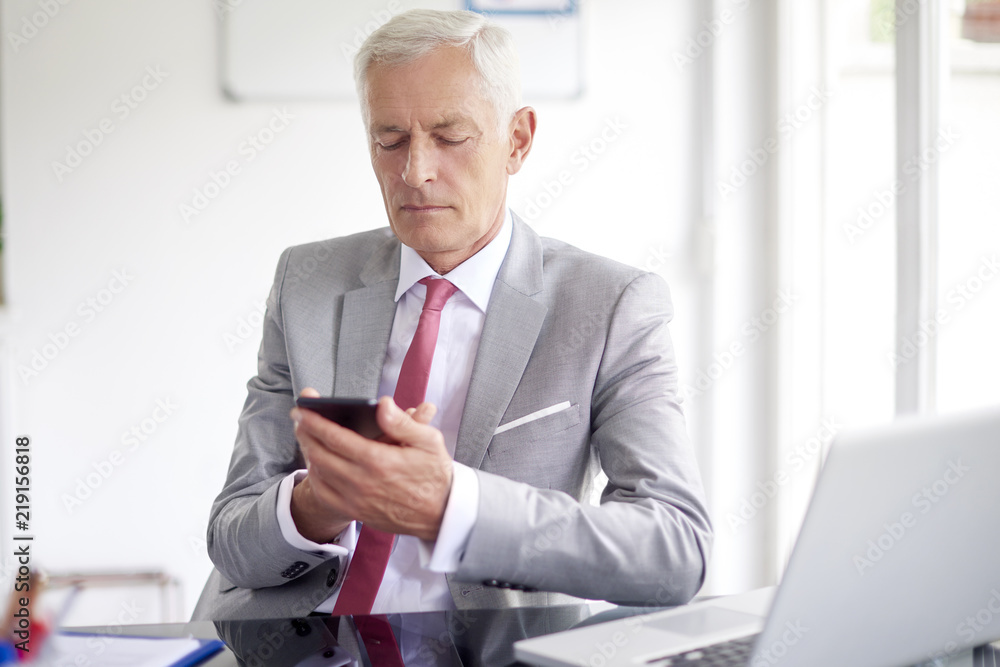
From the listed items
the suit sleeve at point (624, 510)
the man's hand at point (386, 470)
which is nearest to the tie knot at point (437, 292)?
the suit sleeve at point (624, 510)

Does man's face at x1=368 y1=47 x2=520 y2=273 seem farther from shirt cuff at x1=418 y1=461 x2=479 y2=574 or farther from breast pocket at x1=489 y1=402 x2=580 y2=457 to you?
shirt cuff at x1=418 y1=461 x2=479 y2=574

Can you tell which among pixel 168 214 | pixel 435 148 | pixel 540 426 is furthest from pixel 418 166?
pixel 168 214

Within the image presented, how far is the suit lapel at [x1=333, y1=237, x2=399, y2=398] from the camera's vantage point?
142 centimetres

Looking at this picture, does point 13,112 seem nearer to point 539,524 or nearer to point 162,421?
point 162,421

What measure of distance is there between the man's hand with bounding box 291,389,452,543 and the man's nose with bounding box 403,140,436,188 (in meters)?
0.46

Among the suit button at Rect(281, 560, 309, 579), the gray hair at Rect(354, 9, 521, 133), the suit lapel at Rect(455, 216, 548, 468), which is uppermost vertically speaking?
the gray hair at Rect(354, 9, 521, 133)

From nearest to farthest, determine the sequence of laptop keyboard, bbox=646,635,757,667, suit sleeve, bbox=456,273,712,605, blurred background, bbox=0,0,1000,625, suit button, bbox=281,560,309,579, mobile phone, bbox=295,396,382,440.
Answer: laptop keyboard, bbox=646,635,757,667, mobile phone, bbox=295,396,382,440, suit sleeve, bbox=456,273,712,605, suit button, bbox=281,560,309,579, blurred background, bbox=0,0,1000,625

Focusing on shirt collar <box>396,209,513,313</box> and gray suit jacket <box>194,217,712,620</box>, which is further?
shirt collar <box>396,209,513,313</box>

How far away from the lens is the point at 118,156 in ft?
8.46

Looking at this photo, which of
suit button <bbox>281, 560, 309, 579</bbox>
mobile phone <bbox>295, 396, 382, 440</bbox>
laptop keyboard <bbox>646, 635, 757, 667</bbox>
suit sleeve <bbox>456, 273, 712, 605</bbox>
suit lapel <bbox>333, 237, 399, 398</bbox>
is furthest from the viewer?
suit lapel <bbox>333, 237, 399, 398</bbox>

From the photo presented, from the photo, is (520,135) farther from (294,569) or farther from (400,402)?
(294,569)

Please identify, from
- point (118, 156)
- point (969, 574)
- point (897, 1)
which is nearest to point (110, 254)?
point (118, 156)

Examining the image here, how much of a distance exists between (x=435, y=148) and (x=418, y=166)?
50 mm

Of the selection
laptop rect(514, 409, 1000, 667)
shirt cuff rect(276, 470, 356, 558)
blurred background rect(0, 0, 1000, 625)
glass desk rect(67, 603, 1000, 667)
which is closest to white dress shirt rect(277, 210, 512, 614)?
shirt cuff rect(276, 470, 356, 558)
